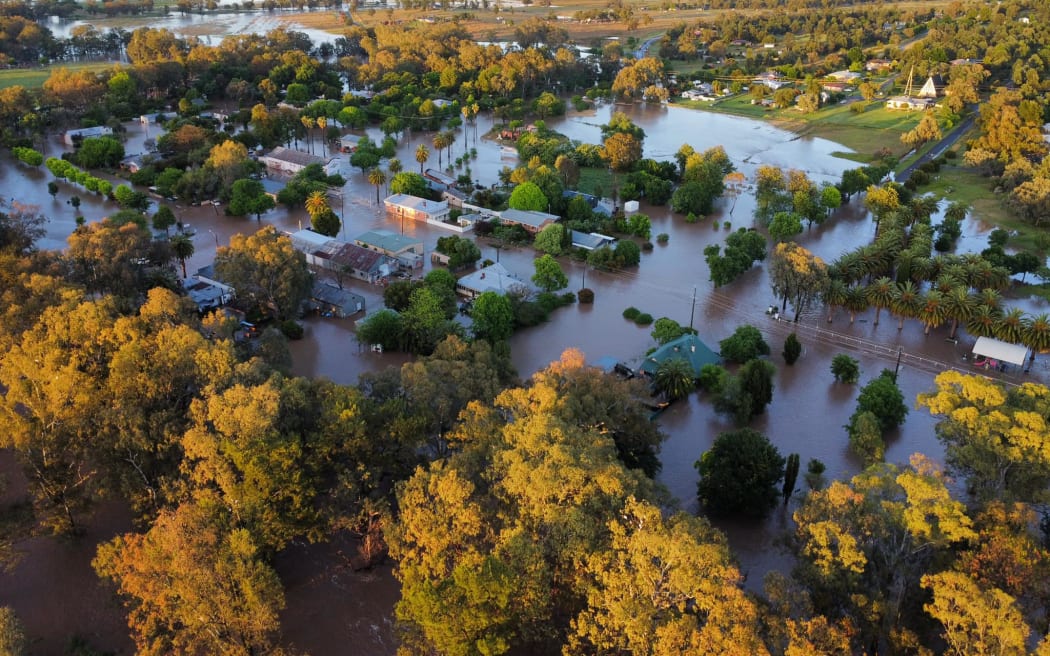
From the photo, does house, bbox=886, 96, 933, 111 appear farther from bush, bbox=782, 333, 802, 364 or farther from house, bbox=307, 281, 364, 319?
house, bbox=307, 281, 364, 319

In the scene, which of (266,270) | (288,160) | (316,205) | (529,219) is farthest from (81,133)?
(266,270)

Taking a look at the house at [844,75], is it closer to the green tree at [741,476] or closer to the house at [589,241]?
the house at [589,241]

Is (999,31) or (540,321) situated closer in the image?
(540,321)

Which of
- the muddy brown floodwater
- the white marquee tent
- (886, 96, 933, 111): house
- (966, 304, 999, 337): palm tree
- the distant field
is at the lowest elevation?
the muddy brown floodwater

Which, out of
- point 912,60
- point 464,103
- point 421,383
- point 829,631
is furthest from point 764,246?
point 912,60

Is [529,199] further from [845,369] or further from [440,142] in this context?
[845,369]

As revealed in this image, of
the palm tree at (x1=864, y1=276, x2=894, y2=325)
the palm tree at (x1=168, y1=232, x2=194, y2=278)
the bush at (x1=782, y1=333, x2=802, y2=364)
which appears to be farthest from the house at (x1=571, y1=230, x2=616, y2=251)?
the palm tree at (x1=168, y1=232, x2=194, y2=278)

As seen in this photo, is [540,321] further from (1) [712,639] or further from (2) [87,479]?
(1) [712,639]
